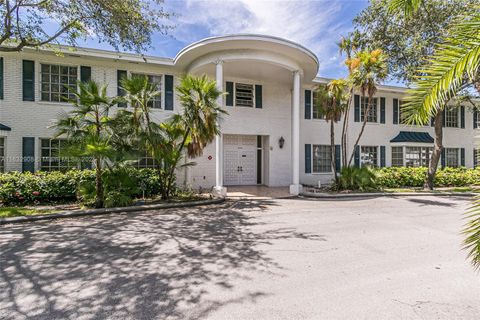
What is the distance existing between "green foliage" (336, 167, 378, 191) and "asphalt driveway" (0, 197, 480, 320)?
5.28m

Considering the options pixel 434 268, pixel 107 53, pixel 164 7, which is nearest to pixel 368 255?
pixel 434 268

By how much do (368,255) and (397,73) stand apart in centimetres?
1321

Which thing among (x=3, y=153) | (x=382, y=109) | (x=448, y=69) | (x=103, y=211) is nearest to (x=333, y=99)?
(x=382, y=109)

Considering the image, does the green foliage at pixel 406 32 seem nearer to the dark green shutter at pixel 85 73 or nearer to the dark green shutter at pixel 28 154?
the dark green shutter at pixel 85 73

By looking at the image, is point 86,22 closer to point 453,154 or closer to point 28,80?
point 28,80

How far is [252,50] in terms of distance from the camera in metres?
10.3

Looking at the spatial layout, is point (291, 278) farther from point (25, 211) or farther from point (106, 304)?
point (25, 211)

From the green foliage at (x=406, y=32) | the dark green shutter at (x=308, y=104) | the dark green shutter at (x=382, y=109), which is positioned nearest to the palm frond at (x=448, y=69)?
the green foliage at (x=406, y=32)

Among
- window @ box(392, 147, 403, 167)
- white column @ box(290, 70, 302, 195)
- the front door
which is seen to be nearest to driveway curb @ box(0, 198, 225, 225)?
white column @ box(290, 70, 302, 195)

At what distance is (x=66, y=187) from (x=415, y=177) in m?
17.1

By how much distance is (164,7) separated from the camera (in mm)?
9172

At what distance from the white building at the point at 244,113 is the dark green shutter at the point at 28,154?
1.3 inches

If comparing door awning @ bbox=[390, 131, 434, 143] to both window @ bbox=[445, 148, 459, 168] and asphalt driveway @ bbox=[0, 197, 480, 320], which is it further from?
asphalt driveway @ bbox=[0, 197, 480, 320]

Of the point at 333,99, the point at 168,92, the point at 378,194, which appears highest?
the point at 168,92
